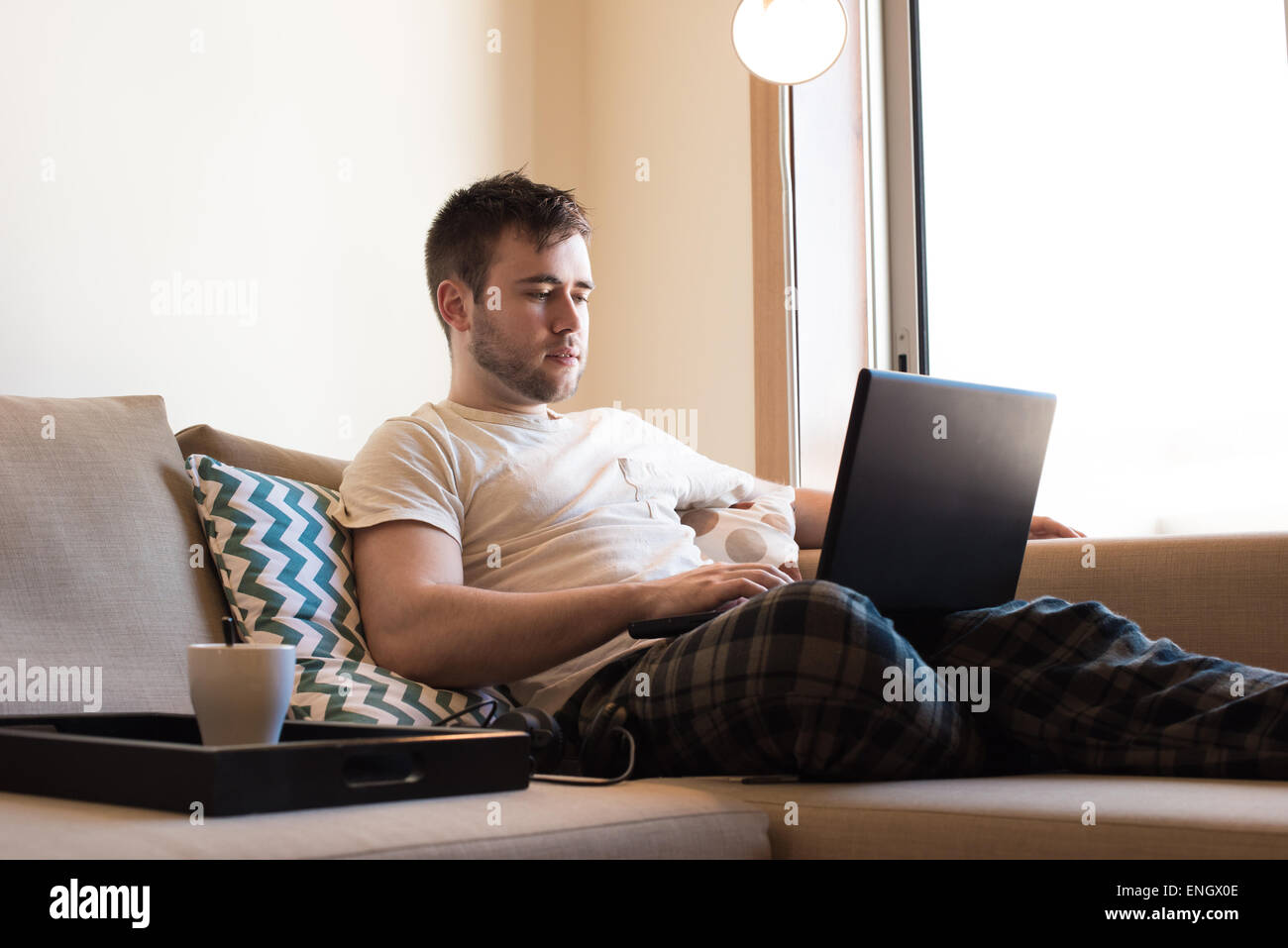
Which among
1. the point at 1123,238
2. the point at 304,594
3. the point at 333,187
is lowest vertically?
the point at 304,594

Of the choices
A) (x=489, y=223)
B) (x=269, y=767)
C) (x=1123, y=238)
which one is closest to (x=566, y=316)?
(x=489, y=223)

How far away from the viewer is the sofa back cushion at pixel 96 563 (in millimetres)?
1312

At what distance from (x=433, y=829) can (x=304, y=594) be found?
2.28 feet

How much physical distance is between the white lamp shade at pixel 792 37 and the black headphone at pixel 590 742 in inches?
55.3

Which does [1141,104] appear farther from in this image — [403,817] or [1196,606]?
[403,817]

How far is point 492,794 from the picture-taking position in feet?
3.28

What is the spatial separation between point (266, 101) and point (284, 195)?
0.18 m

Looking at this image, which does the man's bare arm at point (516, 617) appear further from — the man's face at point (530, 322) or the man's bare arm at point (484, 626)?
the man's face at point (530, 322)

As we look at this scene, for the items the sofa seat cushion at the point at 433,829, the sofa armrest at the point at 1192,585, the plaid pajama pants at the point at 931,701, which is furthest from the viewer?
the sofa armrest at the point at 1192,585

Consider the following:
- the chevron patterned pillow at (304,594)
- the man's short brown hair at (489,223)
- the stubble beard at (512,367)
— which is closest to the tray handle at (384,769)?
the chevron patterned pillow at (304,594)

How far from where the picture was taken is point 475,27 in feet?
9.63

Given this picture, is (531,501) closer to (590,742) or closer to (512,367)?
(512,367)

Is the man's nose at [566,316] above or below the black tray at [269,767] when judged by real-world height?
above
